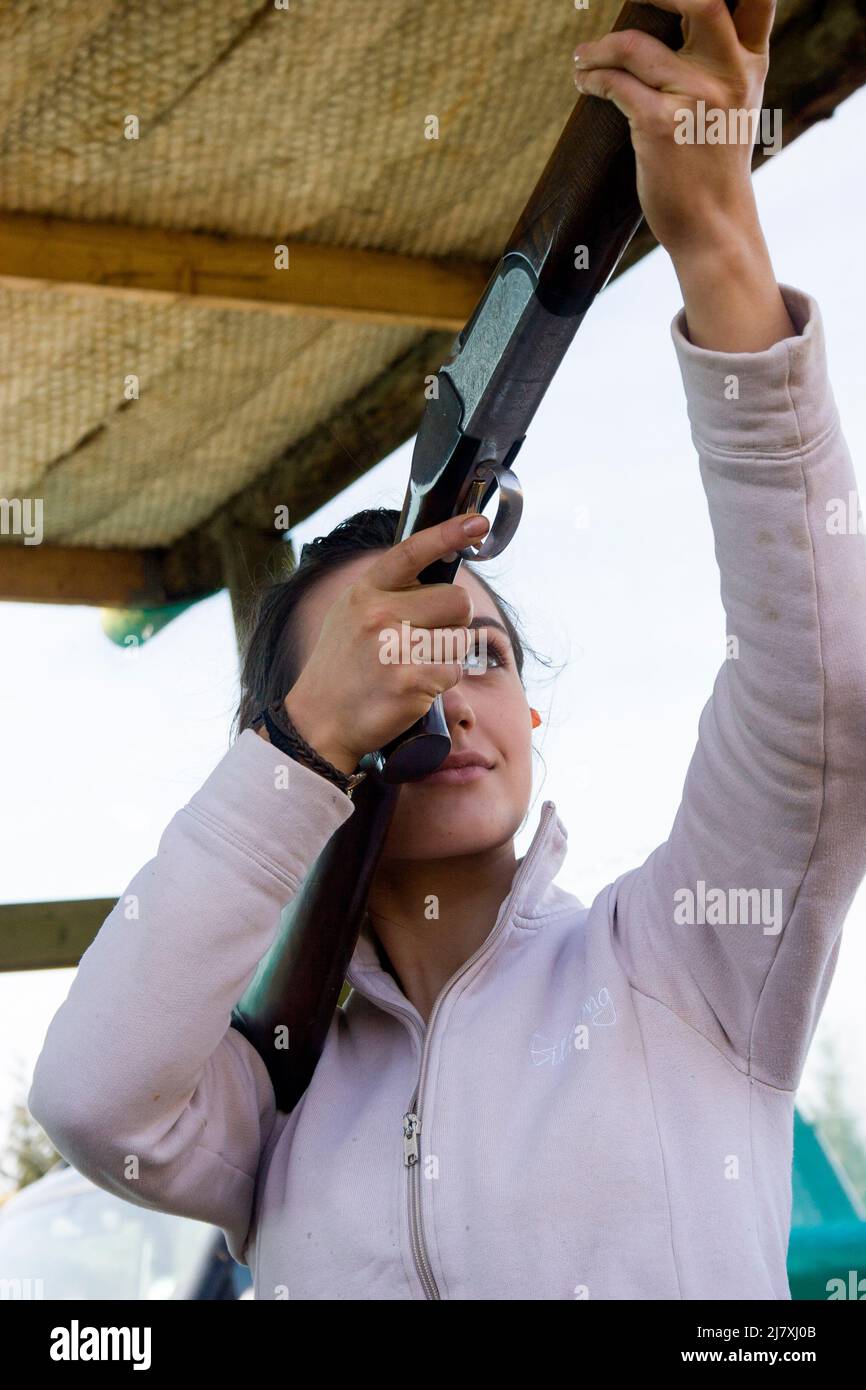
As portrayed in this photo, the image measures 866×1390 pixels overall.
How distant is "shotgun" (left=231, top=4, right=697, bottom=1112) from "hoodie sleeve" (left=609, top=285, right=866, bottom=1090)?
10 cm

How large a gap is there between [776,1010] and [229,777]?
18.2 inches

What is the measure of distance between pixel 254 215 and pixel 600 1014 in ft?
5.55

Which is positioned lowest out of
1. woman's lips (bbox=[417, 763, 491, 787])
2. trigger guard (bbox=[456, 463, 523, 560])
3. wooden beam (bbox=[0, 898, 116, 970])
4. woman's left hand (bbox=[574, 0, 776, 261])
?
wooden beam (bbox=[0, 898, 116, 970])

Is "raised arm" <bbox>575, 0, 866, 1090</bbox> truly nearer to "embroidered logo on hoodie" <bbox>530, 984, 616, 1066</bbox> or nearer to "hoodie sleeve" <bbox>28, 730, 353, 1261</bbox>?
"embroidered logo on hoodie" <bbox>530, 984, 616, 1066</bbox>

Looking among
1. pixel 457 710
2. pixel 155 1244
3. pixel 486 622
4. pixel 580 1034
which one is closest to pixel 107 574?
pixel 155 1244

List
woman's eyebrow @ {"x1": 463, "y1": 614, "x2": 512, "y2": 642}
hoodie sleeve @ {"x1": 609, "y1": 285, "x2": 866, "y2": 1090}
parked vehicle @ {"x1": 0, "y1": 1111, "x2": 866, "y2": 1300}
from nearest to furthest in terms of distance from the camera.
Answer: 1. hoodie sleeve @ {"x1": 609, "y1": 285, "x2": 866, "y2": 1090}
2. woman's eyebrow @ {"x1": 463, "y1": 614, "x2": 512, "y2": 642}
3. parked vehicle @ {"x1": 0, "y1": 1111, "x2": 866, "y2": 1300}

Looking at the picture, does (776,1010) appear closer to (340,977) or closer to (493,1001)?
(493,1001)

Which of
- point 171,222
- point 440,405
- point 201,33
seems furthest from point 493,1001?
point 171,222

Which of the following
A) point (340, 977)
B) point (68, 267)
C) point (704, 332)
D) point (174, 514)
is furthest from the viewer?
point (174, 514)

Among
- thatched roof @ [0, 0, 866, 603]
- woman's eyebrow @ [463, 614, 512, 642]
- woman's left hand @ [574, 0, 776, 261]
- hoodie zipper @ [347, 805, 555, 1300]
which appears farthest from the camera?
thatched roof @ [0, 0, 866, 603]

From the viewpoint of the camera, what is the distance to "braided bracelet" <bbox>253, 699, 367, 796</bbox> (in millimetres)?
1219

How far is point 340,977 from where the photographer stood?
4.63 feet

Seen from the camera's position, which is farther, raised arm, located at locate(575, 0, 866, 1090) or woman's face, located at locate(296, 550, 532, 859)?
woman's face, located at locate(296, 550, 532, 859)

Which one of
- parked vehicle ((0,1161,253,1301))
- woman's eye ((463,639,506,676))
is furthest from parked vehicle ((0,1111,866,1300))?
woman's eye ((463,639,506,676))
